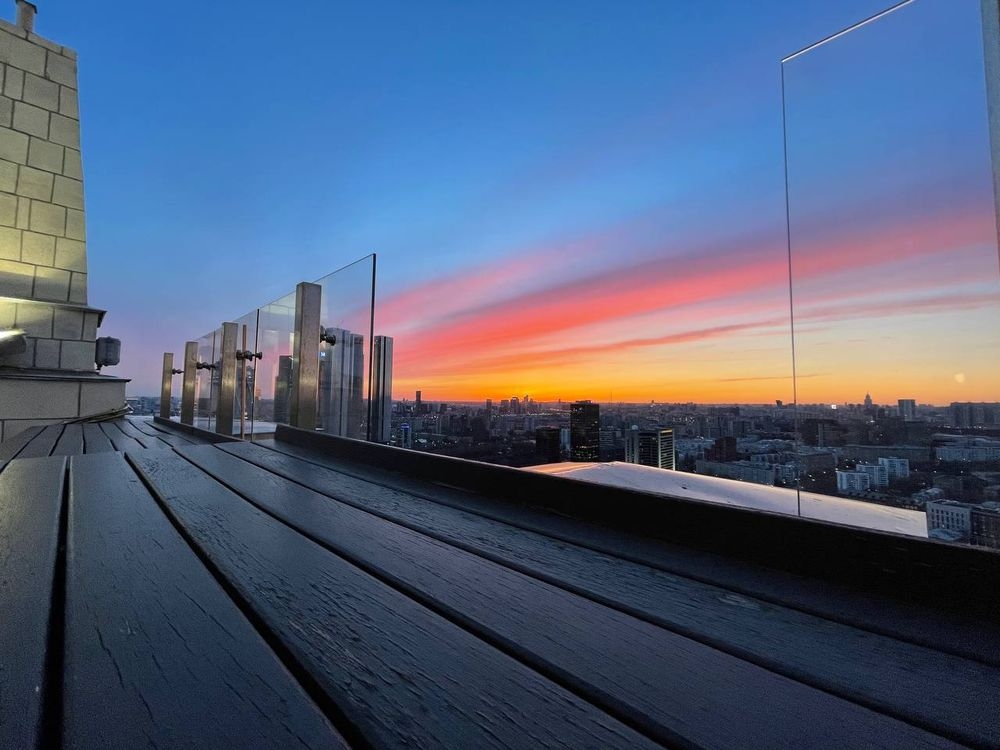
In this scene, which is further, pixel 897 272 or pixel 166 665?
pixel 897 272

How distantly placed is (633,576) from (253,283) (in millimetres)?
12005

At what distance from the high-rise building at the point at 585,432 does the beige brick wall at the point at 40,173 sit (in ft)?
14.2

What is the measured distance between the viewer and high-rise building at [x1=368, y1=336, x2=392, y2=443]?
2321mm

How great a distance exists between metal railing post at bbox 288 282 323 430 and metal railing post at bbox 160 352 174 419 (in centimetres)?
427

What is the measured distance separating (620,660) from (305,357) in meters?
2.45

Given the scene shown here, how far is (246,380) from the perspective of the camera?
3512 millimetres

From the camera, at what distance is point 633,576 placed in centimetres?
58

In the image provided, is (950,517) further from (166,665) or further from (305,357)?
(305,357)

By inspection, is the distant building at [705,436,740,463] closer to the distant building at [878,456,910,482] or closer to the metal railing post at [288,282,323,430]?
the distant building at [878,456,910,482]

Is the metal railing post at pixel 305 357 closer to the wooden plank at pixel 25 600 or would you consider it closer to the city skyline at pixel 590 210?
the city skyline at pixel 590 210

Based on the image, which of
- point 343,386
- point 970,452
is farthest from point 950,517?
point 343,386

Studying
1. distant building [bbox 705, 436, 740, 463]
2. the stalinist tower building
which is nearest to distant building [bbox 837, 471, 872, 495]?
distant building [bbox 705, 436, 740, 463]

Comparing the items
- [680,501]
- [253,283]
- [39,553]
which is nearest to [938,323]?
[680,501]

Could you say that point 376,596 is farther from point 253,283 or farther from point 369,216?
point 253,283
